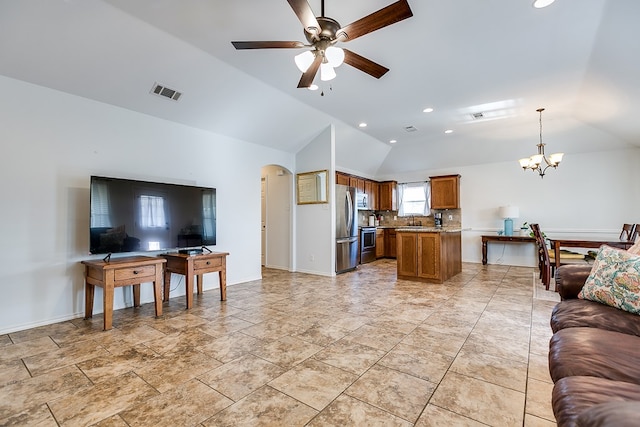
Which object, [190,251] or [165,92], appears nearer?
[165,92]

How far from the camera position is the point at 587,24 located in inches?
107

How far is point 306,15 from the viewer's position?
2.00m

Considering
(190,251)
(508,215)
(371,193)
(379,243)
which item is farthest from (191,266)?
(508,215)

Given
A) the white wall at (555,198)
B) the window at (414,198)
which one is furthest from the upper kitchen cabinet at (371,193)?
the white wall at (555,198)

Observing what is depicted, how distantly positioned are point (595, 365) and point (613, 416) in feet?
2.76

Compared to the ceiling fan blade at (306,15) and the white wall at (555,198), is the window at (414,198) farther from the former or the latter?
the ceiling fan blade at (306,15)

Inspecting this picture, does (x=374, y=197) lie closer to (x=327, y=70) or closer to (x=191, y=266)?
(x=191, y=266)

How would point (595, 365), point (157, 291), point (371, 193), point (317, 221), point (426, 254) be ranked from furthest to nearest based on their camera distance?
point (371, 193) → point (317, 221) → point (426, 254) → point (157, 291) → point (595, 365)

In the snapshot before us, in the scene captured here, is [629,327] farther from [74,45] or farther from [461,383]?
[74,45]

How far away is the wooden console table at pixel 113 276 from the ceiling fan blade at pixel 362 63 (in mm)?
2952

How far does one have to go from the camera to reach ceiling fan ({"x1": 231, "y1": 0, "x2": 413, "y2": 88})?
194cm

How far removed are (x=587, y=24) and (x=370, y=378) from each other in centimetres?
369

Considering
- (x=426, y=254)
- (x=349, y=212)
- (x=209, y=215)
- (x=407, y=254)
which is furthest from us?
(x=349, y=212)

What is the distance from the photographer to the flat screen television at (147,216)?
3.26 metres
